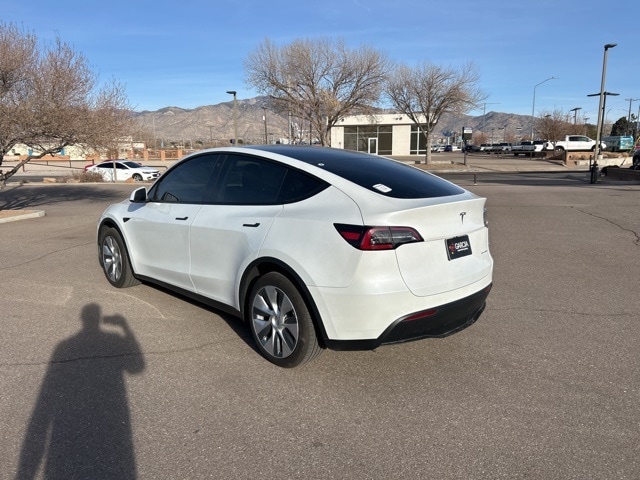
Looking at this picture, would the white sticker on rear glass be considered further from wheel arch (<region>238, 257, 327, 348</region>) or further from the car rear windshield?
wheel arch (<region>238, 257, 327, 348</region>)

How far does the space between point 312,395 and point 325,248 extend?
102 cm

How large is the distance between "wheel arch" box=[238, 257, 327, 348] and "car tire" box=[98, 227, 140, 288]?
2234 mm

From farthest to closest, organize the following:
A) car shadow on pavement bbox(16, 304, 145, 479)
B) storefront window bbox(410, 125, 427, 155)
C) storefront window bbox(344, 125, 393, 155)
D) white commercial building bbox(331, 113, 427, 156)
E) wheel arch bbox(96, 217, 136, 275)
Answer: storefront window bbox(410, 125, 427, 155) < storefront window bbox(344, 125, 393, 155) < white commercial building bbox(331, 113, 427, 156) < wheel arch bbox(96, 217, 136, 275) < car shadow on pavement bbox(16, 304, 145, 479)

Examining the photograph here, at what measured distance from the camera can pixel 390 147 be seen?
219ft

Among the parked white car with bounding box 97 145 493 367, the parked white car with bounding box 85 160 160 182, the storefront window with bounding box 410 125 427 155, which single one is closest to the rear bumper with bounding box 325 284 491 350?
the parked white car with bounding box 97 145 493 367

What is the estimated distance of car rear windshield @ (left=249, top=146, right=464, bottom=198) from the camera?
358 cm

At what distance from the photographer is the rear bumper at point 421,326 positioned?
10.4 feet

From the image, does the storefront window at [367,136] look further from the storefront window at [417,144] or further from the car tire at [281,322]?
the car tire at [281,322]

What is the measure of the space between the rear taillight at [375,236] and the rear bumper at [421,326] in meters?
0.50

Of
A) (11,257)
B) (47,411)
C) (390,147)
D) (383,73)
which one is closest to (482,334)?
(47,411)

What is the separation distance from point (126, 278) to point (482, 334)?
391 centimetres

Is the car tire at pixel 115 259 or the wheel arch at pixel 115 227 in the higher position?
the wheel arch at pixel 115 227

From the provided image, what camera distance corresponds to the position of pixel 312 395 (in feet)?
10.8

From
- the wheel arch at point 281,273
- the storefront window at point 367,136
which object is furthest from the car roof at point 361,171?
the storefront window at point 367,136
